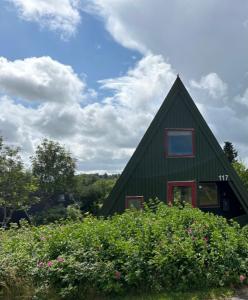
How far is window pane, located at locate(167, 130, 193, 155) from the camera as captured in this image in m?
15.7

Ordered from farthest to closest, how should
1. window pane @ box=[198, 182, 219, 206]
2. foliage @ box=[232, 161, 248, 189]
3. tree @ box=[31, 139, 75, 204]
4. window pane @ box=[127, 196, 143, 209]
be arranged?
1. tree @ box=[31, 139, 75, 204]
2. foliage @ box=[232, 161, 248, 189]
3. window pane @ box=[198, 182, 219, 206]
4. window pane @ box=[127, 196, 143, 209]

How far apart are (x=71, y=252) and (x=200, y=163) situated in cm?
1143

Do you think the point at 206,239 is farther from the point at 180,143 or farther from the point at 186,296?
the point at 180,143

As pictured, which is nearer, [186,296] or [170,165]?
[186,296]

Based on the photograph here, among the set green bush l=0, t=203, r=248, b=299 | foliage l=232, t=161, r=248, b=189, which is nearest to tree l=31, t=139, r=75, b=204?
foliage l=232, t=161, r=248, b=189

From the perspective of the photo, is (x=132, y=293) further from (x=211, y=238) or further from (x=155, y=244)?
(x=211, y=238)

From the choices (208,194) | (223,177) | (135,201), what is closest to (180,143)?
(223,177)

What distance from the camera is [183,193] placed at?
16.2 m

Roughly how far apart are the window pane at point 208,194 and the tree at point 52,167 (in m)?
17.3

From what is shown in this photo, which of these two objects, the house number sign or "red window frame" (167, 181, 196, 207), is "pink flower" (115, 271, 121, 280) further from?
the house number sign

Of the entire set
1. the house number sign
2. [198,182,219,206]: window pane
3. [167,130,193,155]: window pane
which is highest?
[167,130,193,155]: window pane

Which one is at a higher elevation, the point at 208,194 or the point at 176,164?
the point at 176,164

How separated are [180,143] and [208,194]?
2.85 meters

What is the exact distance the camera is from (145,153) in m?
15.3
